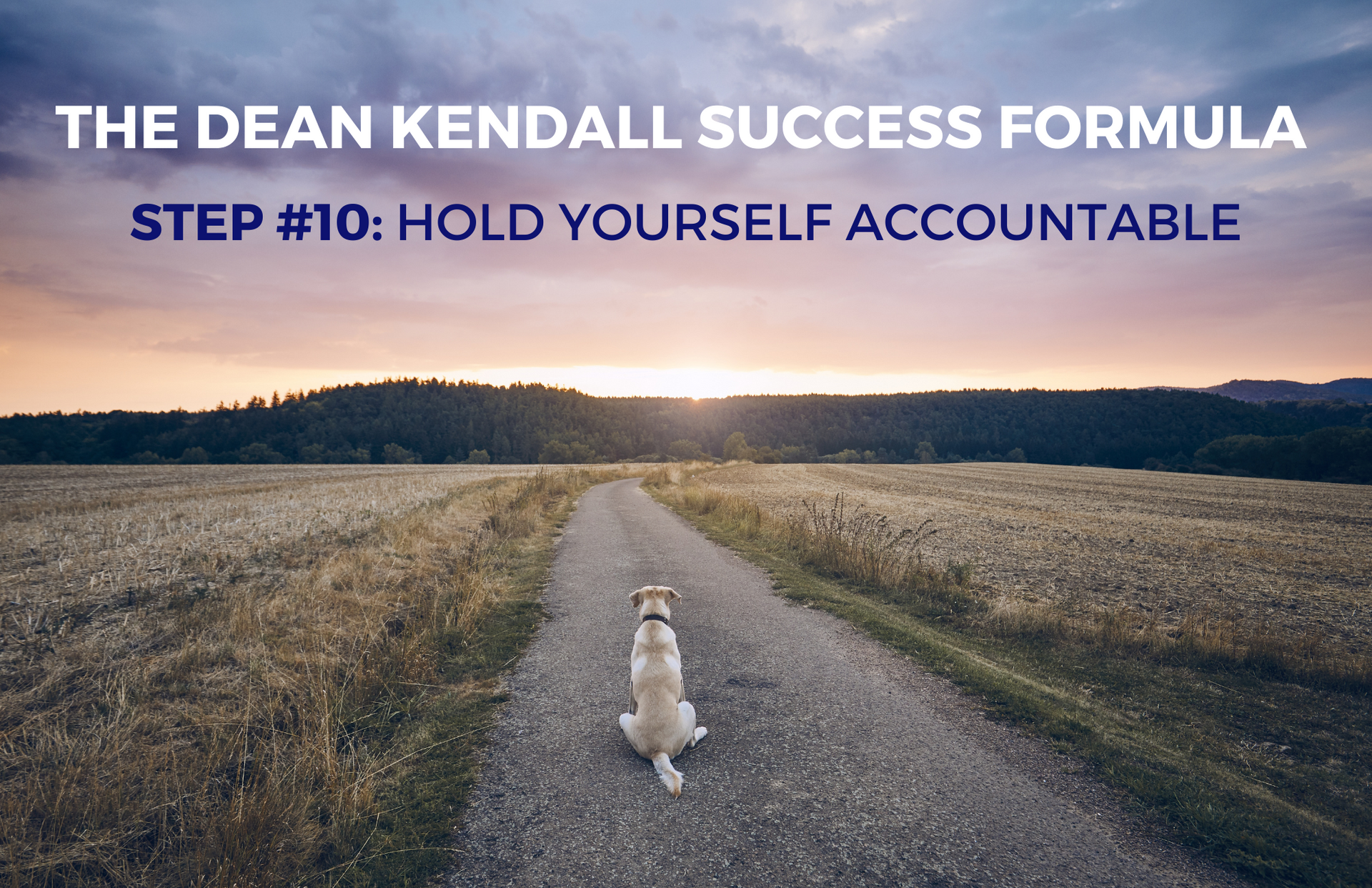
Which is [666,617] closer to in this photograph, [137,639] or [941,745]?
[941,745]

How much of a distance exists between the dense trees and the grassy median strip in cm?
10830

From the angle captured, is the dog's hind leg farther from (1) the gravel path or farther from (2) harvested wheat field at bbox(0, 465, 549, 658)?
(2) harvested wheat field at bbox(0, 465, 549, 658)

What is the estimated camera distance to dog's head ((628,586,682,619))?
5.83 metres

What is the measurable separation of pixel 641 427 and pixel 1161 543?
461 feet

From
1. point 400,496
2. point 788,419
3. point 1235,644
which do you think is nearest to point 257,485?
point 400,496

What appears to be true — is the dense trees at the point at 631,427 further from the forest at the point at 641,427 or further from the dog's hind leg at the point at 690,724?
the dog's hind leg at the point at 690,724

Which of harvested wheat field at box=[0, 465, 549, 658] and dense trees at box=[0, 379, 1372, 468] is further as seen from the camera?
dense trees at box=[0, 379, 1372, 468]

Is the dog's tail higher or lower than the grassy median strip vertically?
higher

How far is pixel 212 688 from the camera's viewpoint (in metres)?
6.18

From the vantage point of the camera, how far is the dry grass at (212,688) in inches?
144

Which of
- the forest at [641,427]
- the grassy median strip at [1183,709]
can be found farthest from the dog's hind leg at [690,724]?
the forest at [641,427]

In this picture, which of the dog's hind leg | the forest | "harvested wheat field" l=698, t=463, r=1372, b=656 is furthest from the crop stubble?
the forest

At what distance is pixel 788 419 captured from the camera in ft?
516

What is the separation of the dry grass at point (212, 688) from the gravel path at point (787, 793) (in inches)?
51.1
